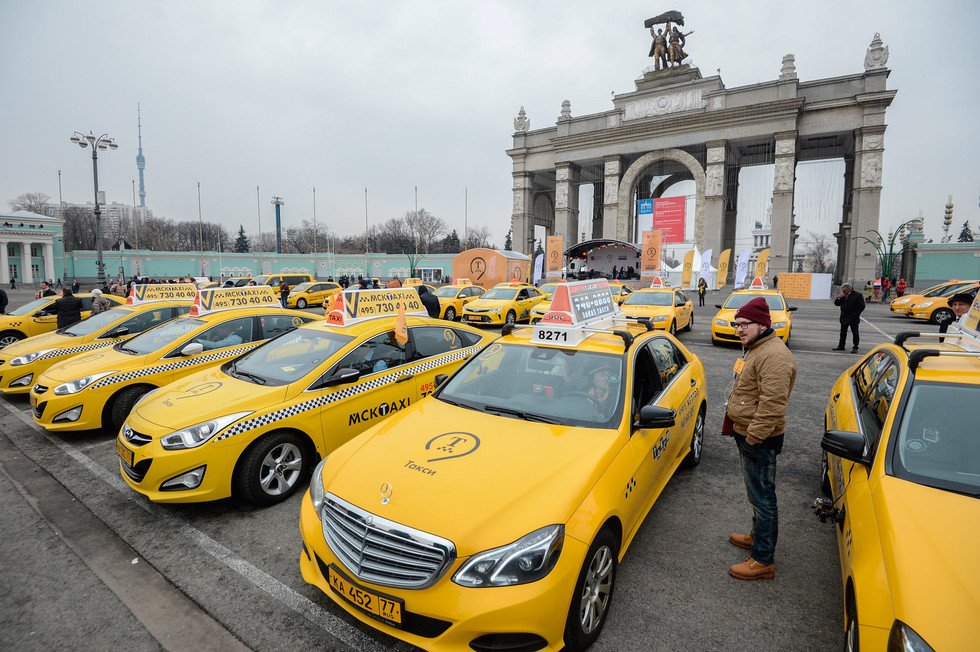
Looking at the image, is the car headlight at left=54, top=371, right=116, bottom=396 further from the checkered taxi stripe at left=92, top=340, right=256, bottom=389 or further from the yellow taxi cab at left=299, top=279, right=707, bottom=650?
the yellow taxi cab at left=299, top=279, right=707, bottom=650

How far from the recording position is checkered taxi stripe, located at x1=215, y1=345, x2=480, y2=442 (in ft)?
13.2

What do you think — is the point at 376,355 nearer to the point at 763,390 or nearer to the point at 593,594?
the point at 593,594

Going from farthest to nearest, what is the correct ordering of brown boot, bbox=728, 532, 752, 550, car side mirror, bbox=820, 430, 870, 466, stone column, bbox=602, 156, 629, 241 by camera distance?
1. stone column, bbox=602, 156, 629, 241
2. brown boot, bbox=728, 532, 752, 550
3. car side mirror, bbox=820, 430, 870, 466

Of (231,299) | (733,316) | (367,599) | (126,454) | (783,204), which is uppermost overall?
(783,204)

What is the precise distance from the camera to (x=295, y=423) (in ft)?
14.1

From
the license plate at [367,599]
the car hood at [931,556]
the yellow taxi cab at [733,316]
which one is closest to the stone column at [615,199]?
the yellow taxi cab at [733,316]

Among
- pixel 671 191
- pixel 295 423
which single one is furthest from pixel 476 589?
pixel 671 191

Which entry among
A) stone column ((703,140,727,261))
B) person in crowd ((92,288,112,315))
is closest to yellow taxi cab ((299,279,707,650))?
person in crowd ((92,288,112,315))

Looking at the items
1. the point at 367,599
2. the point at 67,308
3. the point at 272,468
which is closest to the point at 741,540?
the point at 367,599

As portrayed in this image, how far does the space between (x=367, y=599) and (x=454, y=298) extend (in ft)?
57.3

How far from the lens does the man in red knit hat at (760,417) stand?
10.1 ft

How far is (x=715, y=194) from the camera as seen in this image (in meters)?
39.2

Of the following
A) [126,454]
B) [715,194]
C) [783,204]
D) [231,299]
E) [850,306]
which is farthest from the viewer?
[715,194]

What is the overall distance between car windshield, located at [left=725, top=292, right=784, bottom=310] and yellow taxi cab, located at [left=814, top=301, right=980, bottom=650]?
9713 mm
